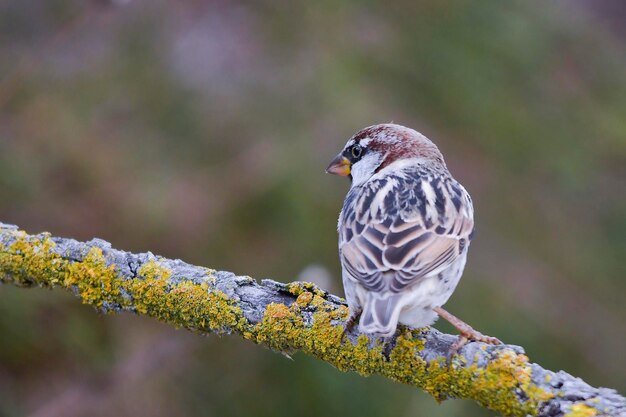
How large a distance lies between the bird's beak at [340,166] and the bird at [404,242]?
0.20 m

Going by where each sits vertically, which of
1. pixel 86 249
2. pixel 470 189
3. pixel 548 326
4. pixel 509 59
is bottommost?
pixel 86 249

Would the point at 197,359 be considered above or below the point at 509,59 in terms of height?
below

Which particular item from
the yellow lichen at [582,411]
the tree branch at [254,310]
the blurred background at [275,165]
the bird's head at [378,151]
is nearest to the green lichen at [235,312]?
the tree branch at [254,310]

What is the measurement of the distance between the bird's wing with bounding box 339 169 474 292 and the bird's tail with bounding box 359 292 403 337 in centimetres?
4

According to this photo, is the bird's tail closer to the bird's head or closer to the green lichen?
the green lichen

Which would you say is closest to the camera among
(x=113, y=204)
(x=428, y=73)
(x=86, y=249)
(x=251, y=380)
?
(x=86, y=249)

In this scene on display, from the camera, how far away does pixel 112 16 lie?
17.3ft

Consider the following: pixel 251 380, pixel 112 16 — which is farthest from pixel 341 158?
pixel 112 16

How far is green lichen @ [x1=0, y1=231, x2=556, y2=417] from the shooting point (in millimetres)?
2779

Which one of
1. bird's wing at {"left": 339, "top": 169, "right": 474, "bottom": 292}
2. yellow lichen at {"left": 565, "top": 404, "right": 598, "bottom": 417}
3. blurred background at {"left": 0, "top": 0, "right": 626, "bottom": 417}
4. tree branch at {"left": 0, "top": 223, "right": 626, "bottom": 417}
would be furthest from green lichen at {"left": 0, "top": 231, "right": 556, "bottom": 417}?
blurred background at {"left": 0, "top": 0, "right": 626, "bottom": 417}

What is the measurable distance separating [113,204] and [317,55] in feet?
5.09

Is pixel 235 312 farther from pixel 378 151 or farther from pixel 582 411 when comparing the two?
pixel 378 151

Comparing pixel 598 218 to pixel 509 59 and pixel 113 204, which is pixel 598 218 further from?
pixel 113 204

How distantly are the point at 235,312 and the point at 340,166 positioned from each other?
1.43 metres
